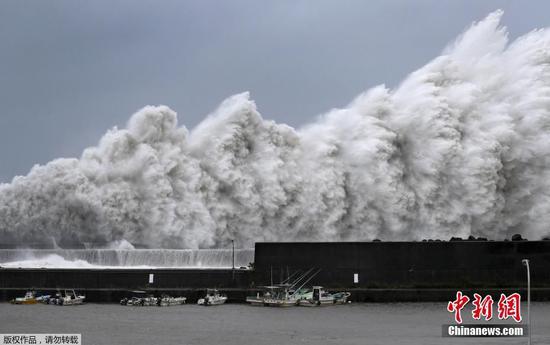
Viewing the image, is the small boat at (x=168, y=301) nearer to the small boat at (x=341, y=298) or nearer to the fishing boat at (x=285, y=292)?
the fishing boat at (x=285, y=292)

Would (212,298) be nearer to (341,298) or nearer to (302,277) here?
(302,277)

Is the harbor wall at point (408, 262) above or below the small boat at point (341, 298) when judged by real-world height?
above

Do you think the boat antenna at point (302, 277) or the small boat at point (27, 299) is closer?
the boat antenna at point (302, 277)

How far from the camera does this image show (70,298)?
129 ft

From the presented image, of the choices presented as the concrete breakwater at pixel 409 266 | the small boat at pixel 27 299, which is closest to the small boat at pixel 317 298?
the concrete breakwater at pixel 409 266

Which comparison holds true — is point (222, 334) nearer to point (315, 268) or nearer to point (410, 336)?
point (410, 336)

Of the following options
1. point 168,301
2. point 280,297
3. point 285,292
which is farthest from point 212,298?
point 285,292

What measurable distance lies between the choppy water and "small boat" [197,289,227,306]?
1.22 feet

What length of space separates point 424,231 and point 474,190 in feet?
11.1

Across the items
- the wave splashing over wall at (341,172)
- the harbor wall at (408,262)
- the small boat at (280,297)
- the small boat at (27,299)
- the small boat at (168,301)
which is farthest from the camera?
the wave splashing over wall at (341,172)

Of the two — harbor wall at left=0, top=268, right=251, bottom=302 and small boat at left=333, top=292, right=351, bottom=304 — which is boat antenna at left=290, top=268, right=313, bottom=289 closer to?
small boat at left=333, top=292, right=351, bottom=304

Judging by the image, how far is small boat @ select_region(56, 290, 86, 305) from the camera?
39156 mm

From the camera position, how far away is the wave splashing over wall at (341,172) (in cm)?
4822

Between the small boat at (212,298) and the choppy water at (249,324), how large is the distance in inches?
14.7
